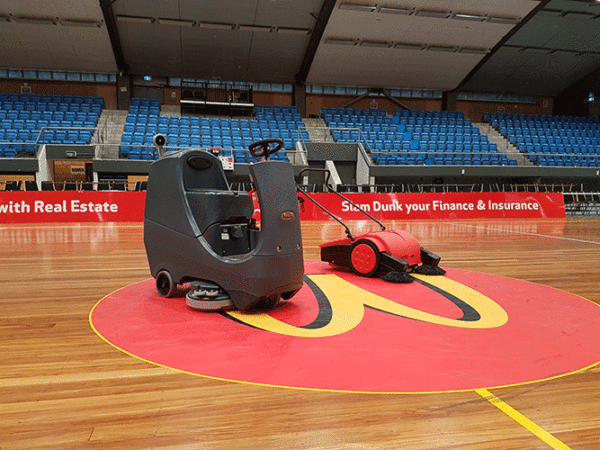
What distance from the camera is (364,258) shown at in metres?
4.37

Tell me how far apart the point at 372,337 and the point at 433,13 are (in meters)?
18.7

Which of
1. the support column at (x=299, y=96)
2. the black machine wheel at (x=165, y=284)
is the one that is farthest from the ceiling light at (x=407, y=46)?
the black machine wheel at (x=165, y=284)

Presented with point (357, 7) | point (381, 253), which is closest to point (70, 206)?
point (381, 253)

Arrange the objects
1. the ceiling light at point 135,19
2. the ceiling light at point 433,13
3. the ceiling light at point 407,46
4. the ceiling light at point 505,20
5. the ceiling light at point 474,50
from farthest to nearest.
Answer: the ceiling light at point 474,50, the ceiling light at point 407,46, the ceiling light at point 505,20, the ceiling light at point 433,13, the ceiling light at point 135,19

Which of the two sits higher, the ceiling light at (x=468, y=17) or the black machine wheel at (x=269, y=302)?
the ceiling light at (x=468, y=17)

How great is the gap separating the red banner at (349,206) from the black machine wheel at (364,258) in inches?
245

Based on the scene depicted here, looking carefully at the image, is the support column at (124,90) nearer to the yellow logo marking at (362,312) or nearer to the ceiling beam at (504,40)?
the ceiling beam at (504,40)

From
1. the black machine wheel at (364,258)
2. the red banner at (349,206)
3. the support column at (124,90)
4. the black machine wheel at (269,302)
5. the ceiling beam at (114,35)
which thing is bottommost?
the black machine wheel at (269,302)

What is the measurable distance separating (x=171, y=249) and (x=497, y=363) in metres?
2.41

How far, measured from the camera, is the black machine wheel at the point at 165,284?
3.43 metres

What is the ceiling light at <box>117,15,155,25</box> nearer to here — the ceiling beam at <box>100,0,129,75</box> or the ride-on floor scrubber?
the ceiling beam at <box>100,0,129,75</box>

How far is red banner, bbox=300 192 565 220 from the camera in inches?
479

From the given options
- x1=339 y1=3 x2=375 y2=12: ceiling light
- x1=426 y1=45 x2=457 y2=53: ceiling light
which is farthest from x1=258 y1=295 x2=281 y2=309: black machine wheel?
x1=426 y1=45 x2=457 y2=53: ceiling light

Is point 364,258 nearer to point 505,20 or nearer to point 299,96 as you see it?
point 505,20
